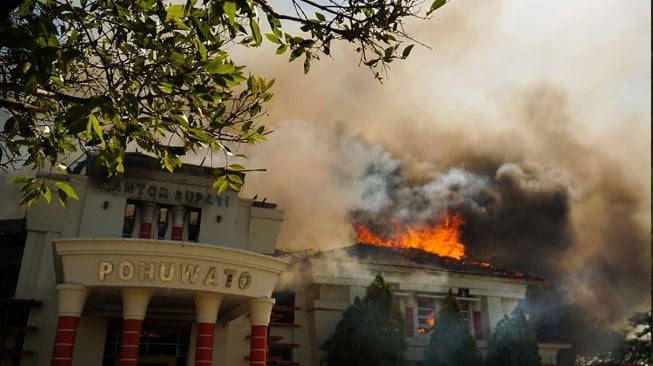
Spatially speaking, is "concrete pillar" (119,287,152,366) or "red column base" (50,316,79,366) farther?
"concrete pillar" (119,287,152,366)

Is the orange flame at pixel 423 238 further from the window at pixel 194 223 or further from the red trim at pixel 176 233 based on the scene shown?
the red trim at pixel 176 233

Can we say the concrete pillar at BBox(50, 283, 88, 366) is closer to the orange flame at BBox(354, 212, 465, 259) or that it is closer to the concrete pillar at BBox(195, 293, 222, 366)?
the concrete pillar at BBox(195, 293, 222, 366)

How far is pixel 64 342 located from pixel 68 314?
768 millimetres

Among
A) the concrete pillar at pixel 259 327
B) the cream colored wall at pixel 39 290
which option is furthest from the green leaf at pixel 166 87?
the cream colored wall at pixel 39 290

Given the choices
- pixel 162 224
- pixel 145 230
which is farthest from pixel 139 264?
pixel 162 224

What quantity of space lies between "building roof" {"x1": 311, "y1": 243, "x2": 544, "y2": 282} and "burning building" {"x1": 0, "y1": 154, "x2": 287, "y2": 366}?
4.29 meters

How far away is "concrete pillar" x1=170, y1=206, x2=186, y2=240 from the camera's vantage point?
1969cm

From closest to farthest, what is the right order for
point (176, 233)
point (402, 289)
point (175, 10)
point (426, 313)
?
point (175, 10) → point (176, 233) → point (402, 289) → point (426, 313)

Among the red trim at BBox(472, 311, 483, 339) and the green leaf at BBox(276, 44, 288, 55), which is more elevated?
the green leaf at BBox(276, 44, 288, 55)

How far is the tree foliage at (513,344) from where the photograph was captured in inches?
853

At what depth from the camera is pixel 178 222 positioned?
1981 cm

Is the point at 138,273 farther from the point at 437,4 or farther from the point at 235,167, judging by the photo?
the point at 437,4

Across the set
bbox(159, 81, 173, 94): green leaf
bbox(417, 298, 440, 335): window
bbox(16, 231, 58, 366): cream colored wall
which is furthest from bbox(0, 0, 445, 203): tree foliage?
bbox(417, 298, 440, 335): window

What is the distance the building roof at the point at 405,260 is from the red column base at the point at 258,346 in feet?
22.6
